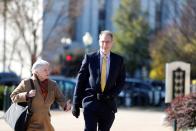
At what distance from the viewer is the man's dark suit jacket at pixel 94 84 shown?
8.56m

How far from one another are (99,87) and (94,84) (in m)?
0.08

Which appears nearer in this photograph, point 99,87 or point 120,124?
Answer: point 99,87

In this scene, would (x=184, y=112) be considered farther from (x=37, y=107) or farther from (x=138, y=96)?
(x=138, y=96)

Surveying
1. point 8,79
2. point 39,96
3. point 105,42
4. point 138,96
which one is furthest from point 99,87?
point 8,79

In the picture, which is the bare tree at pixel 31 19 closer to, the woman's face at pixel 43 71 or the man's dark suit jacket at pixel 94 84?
the man's dark suit jacket at pixel 94 84

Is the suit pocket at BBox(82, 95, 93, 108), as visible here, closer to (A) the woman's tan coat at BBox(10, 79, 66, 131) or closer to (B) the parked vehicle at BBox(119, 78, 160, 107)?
(A) the woman's tan coat at BBox(10, 79, 66, 131)

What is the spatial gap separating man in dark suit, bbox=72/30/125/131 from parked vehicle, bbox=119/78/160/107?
21861 mm

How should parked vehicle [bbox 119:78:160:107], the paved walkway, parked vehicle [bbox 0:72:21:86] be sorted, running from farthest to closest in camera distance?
parked vehicle [bbox 0:72:21:86] < parked vehicle [bbox 119:78:160:107] < the paved walkway

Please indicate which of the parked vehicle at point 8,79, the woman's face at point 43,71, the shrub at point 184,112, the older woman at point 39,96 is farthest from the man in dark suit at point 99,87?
the parked vehicle at point 8,79

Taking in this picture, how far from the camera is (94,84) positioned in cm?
Answer: 857

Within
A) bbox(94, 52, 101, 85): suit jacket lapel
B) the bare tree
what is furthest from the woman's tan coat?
the bare tree

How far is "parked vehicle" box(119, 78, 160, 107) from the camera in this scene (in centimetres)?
3084

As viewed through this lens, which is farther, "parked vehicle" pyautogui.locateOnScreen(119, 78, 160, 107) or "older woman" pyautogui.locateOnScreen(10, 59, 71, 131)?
"parked vehicle" pyautogui.locateOnScreen(119, 78, 160, 107)

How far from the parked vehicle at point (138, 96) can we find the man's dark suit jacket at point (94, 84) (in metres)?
21.8
